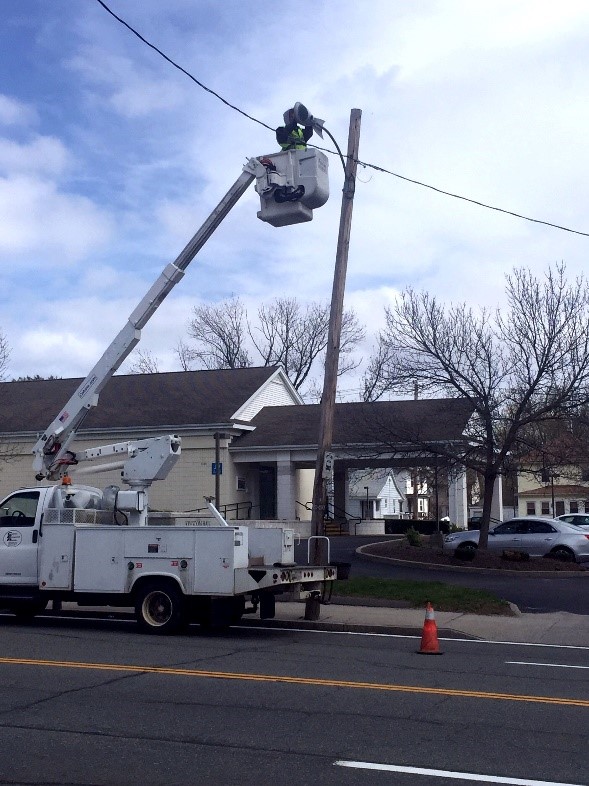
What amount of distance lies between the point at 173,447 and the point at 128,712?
23.7 feet

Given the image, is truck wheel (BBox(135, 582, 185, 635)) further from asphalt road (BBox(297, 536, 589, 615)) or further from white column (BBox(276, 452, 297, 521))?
white column (BBox(276, 452, 297, 521))

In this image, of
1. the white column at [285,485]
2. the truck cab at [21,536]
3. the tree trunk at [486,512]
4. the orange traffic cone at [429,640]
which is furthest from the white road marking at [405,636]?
the white column at [285,485]

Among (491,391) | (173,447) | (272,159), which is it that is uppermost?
(272,159)

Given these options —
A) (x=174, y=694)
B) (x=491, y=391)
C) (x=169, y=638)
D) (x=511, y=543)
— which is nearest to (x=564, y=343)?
(x=491, y=391)

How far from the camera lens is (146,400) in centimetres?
3891

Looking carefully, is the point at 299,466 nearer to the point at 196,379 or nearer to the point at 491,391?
the point at 196,379

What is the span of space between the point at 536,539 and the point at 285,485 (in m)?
11.8

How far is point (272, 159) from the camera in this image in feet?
48.6

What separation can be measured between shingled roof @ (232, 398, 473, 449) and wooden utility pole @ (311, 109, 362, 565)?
8.26 m

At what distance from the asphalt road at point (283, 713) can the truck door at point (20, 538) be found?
186 cm

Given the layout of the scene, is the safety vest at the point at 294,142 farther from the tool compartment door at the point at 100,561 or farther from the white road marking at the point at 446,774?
the white road marking at the point at 446,774

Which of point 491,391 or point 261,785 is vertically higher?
point 491,391

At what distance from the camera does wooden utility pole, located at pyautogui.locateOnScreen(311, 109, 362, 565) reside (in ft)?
56.4

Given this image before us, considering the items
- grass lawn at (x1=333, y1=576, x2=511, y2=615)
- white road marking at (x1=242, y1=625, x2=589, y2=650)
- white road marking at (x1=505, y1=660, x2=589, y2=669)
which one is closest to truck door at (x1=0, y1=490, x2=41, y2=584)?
white road marking at (x1=242, y1=625, x2=589, y2=650)
